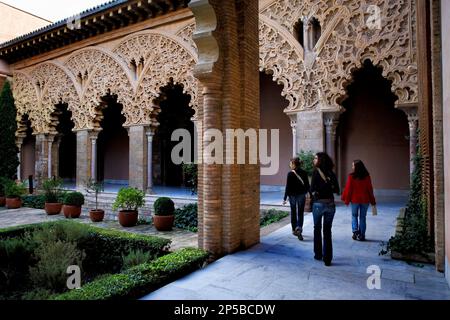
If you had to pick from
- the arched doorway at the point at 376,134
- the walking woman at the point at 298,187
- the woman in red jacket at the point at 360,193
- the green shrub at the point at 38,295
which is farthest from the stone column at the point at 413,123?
the green shrub at the point at 38,295

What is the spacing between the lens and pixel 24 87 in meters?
17.4

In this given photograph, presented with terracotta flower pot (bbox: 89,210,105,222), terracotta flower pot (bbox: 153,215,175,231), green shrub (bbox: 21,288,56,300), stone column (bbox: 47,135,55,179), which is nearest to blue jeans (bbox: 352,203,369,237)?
terracotta flower pot (bbox: 153,215,175,231)

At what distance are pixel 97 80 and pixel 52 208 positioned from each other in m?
→ 6.25

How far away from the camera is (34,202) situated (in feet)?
45.2

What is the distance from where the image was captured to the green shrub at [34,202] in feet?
44.6

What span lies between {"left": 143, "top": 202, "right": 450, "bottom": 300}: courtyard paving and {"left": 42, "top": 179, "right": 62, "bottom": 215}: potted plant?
9.09 meters

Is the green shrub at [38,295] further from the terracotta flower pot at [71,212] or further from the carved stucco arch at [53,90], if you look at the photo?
the carved stucco arch at [53,90]

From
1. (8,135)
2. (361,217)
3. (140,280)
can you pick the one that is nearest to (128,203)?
(140,280)

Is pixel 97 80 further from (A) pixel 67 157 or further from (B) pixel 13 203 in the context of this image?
(A) pixel 67 157

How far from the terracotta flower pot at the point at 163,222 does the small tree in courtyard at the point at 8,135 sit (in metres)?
10.9

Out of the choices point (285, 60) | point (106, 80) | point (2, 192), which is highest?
point (106, 80)

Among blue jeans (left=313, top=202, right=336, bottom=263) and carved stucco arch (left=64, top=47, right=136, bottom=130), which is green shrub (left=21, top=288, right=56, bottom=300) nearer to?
blue jeans (left=313, top=202, right=336, bottom=263)
